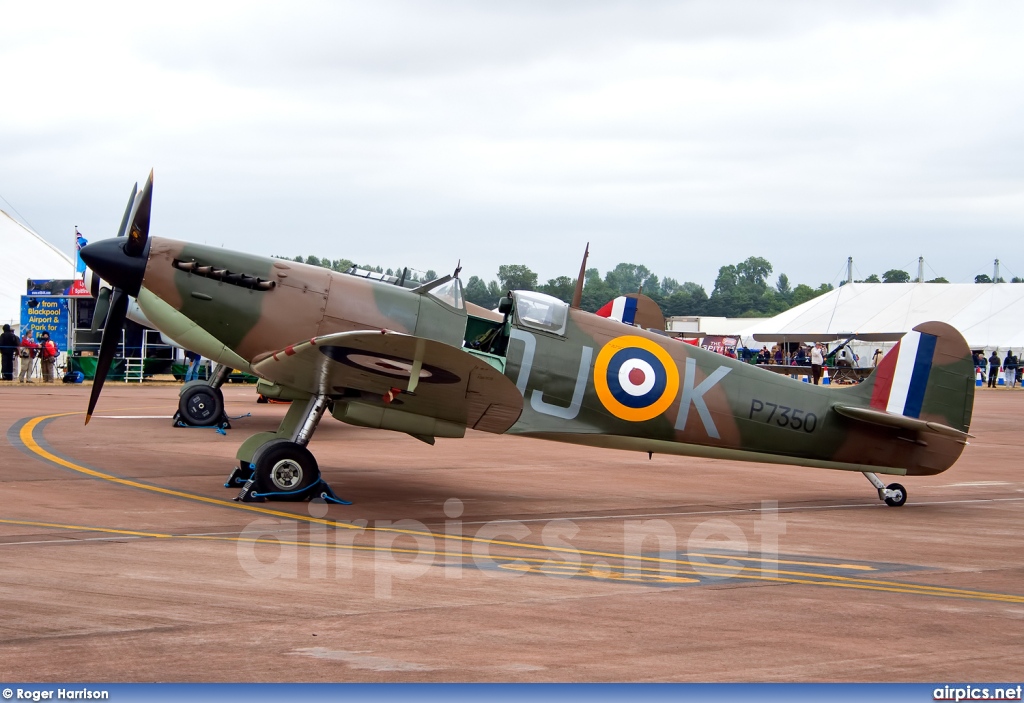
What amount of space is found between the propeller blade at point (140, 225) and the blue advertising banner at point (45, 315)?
26808mm

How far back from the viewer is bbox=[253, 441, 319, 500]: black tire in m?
9.30

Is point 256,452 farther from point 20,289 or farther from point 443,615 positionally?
point 20,289

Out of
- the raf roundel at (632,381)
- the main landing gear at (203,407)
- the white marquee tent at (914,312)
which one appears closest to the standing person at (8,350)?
the main landing gear at (203,407)

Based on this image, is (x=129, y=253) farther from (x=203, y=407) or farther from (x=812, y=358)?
(x=812, y=358)

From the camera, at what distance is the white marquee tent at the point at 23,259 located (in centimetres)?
4150

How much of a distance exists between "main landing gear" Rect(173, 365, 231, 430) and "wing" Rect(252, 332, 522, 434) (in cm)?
807

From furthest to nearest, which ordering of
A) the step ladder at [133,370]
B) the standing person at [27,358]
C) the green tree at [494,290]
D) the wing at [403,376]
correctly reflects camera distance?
the step ladder at [133,370], the standing person at [27,358], the green tree at [494,290], the wing at [403,376]

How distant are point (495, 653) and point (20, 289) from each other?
42.1m

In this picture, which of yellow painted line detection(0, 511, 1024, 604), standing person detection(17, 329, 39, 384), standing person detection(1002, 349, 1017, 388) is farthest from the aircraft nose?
standing person detection(1002, 349, 1017, 388)

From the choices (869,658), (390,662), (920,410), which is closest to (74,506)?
(390,662)

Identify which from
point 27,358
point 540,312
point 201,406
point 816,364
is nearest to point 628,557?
point 540,312

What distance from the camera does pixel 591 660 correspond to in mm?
4566

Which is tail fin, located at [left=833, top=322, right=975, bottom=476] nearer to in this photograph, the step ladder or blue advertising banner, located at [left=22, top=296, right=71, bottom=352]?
the step ladder

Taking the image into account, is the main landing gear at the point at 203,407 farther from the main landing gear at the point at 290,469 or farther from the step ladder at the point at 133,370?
the step ladder at the point at 133,370
